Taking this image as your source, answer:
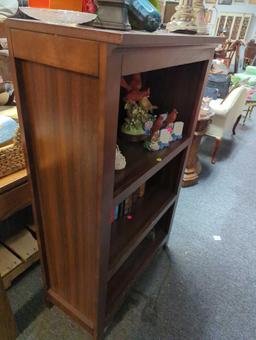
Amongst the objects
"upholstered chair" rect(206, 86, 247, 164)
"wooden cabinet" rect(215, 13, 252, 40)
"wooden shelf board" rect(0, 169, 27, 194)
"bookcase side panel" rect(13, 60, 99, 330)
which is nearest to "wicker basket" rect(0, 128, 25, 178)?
Result: "wooden shelf board" rect(0, 169, 27, 194)

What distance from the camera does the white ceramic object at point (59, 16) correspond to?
60 centimetres

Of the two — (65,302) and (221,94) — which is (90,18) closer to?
(65,302)

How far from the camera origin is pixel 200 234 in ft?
5.89

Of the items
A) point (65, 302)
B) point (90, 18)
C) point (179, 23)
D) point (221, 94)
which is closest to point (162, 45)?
point (90, 18)

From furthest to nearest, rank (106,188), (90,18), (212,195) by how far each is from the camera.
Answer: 1. (212,195)
2. (106,188)
3. (90,18)

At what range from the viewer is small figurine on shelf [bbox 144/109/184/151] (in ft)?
3.45

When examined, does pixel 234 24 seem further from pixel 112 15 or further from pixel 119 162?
pixel 112 15

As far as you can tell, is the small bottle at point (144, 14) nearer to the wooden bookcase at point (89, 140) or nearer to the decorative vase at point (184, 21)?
the wooden bookcase at point (89, 140)

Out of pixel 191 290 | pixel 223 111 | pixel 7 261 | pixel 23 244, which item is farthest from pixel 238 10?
pixel 7 261

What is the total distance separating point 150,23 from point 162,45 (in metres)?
0.07

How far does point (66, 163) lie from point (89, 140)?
146 mm

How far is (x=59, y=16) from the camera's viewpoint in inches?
24.8

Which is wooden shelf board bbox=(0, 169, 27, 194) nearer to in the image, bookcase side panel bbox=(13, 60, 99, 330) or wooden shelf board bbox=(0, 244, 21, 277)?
bookcase side panel bbox=(13, 60, 99, 330)

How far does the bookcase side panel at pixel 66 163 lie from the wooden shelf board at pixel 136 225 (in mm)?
141
